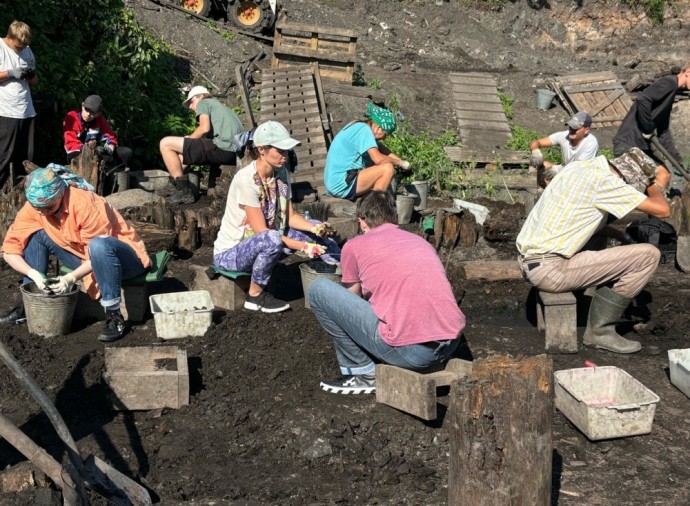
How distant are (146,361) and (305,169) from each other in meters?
5.45

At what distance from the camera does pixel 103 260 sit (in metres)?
6.14

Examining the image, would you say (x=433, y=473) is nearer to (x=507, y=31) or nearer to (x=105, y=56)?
(x=105, y=56)

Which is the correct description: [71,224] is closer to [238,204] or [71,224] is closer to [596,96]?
[238,204]

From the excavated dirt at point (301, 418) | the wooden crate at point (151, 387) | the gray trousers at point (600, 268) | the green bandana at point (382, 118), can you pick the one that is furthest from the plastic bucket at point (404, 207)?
the wooden crate at point (151, 387)

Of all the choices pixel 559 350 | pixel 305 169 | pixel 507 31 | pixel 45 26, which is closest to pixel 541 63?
pixel 507 31

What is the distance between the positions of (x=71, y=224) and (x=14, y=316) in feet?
2.98

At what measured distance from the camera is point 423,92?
15.2 meters

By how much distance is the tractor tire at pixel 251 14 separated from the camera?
16750 mm

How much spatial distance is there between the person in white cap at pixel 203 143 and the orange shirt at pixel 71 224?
139 inches

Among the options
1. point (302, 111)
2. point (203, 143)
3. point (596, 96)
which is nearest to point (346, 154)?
point (203, 143)

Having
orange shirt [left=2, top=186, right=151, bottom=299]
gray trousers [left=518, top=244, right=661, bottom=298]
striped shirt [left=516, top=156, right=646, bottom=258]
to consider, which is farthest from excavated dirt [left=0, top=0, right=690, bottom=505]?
striped shirt [left=516, top=156, right=646, bottom=258]

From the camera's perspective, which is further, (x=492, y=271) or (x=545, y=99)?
(x=545, y=99)

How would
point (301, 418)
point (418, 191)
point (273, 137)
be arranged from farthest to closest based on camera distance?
point (418, 191) → point (273, 137) → point (301, 418)

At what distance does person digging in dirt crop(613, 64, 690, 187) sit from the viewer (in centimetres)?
977
